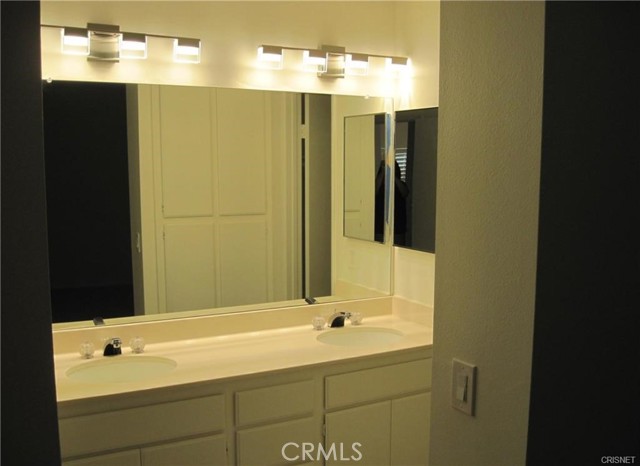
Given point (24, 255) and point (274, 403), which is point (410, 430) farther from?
point (24, 255)

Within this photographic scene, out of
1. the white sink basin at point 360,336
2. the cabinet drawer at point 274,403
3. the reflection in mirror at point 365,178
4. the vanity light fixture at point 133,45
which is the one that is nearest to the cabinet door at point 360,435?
the cabinet drawer at point 274,403

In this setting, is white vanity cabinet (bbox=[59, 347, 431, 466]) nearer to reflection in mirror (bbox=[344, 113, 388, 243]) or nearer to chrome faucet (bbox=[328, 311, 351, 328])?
chrome faucet (bbox=[328, 311, 351, 328])

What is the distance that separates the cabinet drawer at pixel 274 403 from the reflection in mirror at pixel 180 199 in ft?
2.07

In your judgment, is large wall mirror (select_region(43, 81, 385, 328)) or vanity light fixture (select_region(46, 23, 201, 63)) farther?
large wall mirror (select_region(43, 81, 385, 328))

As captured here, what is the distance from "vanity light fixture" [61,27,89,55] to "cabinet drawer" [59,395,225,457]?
146cm

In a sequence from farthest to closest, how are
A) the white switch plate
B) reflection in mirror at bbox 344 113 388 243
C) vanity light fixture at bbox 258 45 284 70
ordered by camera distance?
1. reflection in mirror at bbox 344 113 388 243
2. vanity light fixture at bbox 258 45 284 70
3. the white switch plate

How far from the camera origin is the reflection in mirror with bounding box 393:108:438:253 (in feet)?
9.70

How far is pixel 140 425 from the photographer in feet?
7.03

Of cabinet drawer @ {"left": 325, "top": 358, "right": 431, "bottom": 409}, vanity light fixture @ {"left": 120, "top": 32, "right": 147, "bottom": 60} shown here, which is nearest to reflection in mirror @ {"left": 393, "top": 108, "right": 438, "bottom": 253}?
cabinet drawer @ {"left": 325, "top": 358, "right": 431, "bottom": 409}

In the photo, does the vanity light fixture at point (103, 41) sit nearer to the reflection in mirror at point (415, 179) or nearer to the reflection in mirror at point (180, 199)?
the reflection in mirror at point (180, 199)

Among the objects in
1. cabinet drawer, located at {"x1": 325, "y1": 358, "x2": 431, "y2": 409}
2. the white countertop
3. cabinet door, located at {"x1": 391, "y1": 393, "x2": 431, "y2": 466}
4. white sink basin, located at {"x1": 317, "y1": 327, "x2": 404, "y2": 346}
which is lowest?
cabinet door, located at {"x1": 391, "y1": 393, "x2": 431, "y2": 466}

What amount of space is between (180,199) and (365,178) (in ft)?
3.37

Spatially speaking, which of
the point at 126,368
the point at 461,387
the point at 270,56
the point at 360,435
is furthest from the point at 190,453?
the point at 270,56

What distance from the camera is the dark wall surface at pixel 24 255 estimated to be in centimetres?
98
